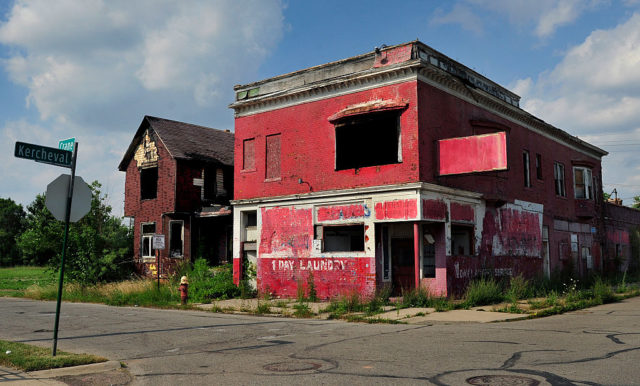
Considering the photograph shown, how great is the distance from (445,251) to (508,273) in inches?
205

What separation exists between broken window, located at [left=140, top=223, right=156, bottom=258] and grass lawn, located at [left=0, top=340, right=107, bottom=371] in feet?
66.1

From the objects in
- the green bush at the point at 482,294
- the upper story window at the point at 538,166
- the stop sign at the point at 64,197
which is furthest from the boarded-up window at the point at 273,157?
the stop sign at the point at 64,197

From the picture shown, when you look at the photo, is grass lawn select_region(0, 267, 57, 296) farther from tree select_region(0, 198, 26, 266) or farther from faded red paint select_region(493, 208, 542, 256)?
tree select_region(0, 198, 26, 266)

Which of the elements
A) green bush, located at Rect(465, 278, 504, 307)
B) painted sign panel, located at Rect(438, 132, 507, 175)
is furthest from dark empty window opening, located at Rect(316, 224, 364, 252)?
green bush, located at Rect(465, 278, 504, 307)

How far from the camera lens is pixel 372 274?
1811cm

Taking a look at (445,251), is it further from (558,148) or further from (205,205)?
(205,205)

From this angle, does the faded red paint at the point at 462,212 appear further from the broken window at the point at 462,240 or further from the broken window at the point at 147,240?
the broken window at the point at 147,240

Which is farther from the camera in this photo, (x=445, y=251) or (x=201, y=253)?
(x=201, y=253)

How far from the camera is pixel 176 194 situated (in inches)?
1100

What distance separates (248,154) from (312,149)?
3.67m

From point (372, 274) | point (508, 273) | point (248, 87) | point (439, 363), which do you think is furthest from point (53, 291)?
point (439, 363)

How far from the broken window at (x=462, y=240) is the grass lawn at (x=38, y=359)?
567 inches

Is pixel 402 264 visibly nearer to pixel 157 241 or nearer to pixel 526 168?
pixel 526 168

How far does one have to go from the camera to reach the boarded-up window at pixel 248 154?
74.5 ft
